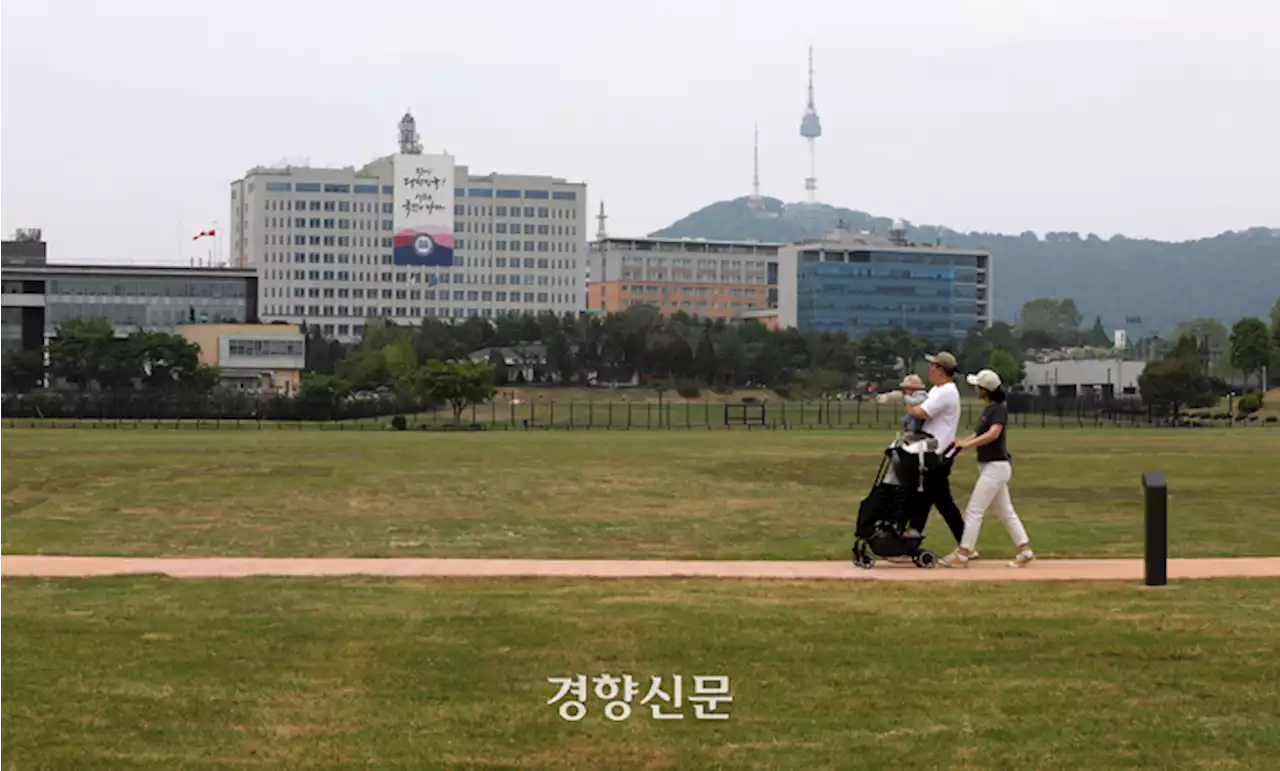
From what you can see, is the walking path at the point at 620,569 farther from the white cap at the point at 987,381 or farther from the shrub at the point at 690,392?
the shrub at the point at 690,392

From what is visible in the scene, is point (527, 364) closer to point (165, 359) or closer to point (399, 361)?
point (399, 361)

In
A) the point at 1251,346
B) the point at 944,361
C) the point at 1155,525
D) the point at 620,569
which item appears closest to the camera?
the point at 1155,525

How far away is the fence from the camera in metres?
94.1

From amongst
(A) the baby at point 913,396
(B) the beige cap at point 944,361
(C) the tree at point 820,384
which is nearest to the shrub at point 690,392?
(C) the tree at point 820,384

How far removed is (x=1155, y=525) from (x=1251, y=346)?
128 metres

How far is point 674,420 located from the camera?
112 m

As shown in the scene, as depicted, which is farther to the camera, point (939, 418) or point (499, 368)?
point (499, 368)

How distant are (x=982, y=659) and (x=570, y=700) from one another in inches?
122

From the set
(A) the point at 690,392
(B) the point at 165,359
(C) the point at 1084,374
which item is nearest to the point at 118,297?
(B) the point at 165,359

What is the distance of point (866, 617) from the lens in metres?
13.4

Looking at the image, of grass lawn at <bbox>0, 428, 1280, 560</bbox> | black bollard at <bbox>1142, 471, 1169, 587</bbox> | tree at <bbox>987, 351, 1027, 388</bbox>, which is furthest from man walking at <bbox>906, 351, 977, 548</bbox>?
tree at <bbox>987, 351, 1027, 388</bbox>

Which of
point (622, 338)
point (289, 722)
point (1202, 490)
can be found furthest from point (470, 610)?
point (622, 338)

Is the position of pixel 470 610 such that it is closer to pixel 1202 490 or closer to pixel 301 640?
pixel 301 640

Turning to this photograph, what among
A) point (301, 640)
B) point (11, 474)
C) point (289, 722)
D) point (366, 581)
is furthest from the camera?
point (11, 474)
